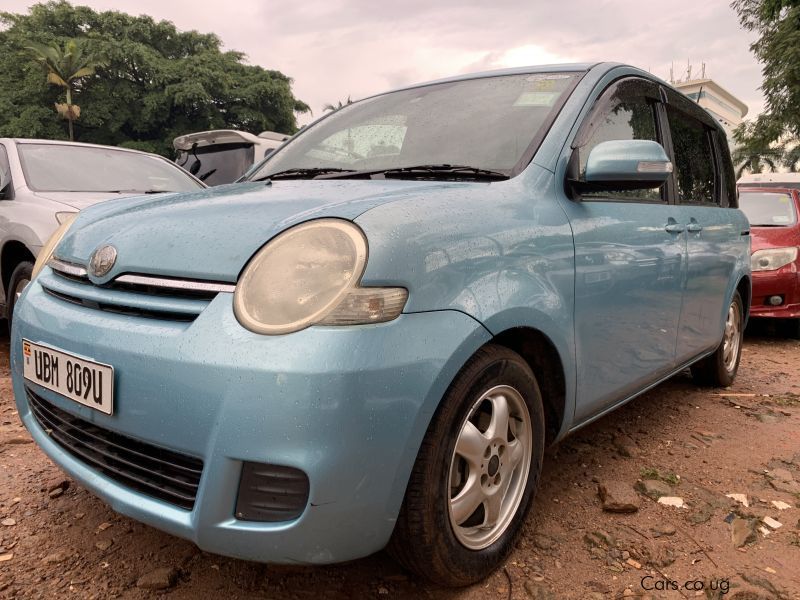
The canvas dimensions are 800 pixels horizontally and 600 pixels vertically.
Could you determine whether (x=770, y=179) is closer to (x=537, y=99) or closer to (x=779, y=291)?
(x=779, y=291)

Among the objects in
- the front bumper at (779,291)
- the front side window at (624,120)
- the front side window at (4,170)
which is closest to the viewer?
the front side window at (624,120)

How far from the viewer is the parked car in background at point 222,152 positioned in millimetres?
7336

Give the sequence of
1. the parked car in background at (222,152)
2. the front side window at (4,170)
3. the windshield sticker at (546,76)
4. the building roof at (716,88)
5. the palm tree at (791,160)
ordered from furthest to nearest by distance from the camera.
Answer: the building roof at (716,88) → the palm tree at (791,160) → the parked car in background at (222,152) → the front side window at (4,170) → the windshield sticker at (546,76)

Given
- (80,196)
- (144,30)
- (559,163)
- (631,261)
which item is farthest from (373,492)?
(144,30)

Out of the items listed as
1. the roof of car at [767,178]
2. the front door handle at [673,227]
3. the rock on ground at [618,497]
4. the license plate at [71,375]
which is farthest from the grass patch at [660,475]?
the roof of car at [767,178]

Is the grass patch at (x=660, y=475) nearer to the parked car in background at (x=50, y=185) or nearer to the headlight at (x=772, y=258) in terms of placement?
the parked car in background at (x=50, y=185)

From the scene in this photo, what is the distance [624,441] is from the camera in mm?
2779

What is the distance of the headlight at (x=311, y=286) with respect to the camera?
126cm

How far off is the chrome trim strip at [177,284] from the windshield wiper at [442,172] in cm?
78

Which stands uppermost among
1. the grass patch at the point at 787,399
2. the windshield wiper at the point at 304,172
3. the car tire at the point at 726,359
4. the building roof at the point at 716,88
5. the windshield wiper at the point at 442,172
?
the building roof at the point at 716,88

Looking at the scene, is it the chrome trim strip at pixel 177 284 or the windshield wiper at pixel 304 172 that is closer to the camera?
the chrome trim strip at pixel 177 284

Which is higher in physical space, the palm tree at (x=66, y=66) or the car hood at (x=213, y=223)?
the palm tree at (x=66, y=66)

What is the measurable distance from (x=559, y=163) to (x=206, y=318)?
3.95 ft

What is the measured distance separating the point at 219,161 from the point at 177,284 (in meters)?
6.68
